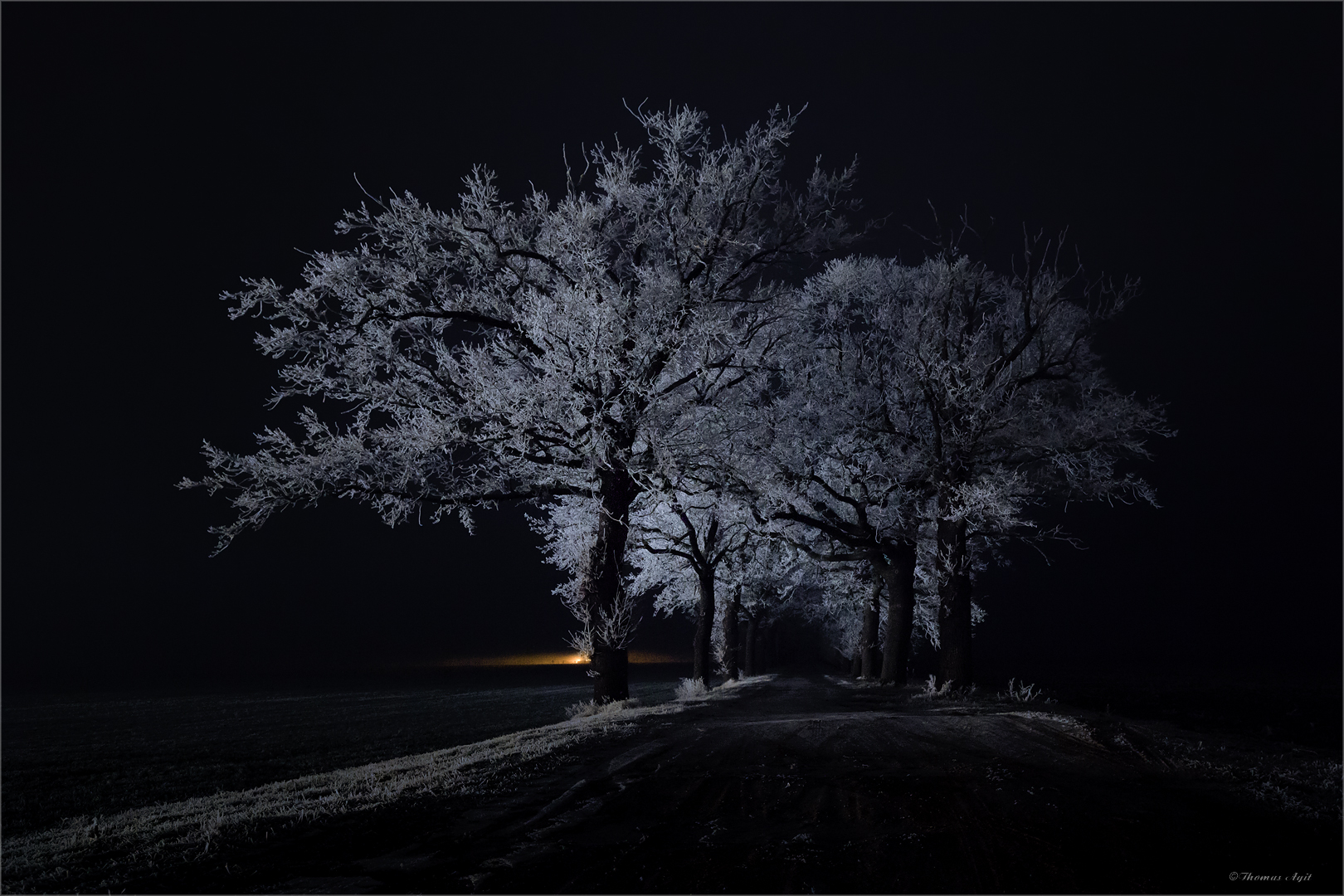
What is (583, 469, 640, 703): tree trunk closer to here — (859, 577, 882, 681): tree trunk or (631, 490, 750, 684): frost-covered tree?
(631, 490, 750, 684): frost-covered tree

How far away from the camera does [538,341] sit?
1455 cm

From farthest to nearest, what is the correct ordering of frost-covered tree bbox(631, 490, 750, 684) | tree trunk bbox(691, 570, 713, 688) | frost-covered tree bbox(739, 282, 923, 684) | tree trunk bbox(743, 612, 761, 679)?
tree trunk bbox(743, 612, 761, 679) → tree trunk bbox(691, 570, 713, 688) → frost-covered tree bbox(631, 490, 750, 684) → frost-covered tree bbox(739, 282, 923, 684)

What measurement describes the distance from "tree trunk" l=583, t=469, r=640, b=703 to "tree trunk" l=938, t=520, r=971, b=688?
7.73 meters

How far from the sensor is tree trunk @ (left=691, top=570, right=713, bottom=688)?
28.6 m

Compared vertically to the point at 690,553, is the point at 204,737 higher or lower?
lower

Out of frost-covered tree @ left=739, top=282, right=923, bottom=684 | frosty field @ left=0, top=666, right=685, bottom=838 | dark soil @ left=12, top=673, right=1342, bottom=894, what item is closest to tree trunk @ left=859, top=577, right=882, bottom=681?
frost-covered tree @ left=739, top=282, right=923, bottom=684

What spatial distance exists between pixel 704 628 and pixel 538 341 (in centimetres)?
1767

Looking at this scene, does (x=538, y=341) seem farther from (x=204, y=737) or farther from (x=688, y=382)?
(x=204, y=737)

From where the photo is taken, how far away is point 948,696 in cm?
1648

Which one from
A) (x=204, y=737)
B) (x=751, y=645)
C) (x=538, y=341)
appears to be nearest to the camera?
(x=538, y=341)

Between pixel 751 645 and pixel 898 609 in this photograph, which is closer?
pixel 898 609

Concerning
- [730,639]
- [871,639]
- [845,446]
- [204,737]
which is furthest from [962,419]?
[204,737]

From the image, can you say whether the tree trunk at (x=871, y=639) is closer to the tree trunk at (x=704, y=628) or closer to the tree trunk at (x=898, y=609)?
the tree trunk at (x=704, y=628)

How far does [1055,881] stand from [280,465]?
1360 centimetres
